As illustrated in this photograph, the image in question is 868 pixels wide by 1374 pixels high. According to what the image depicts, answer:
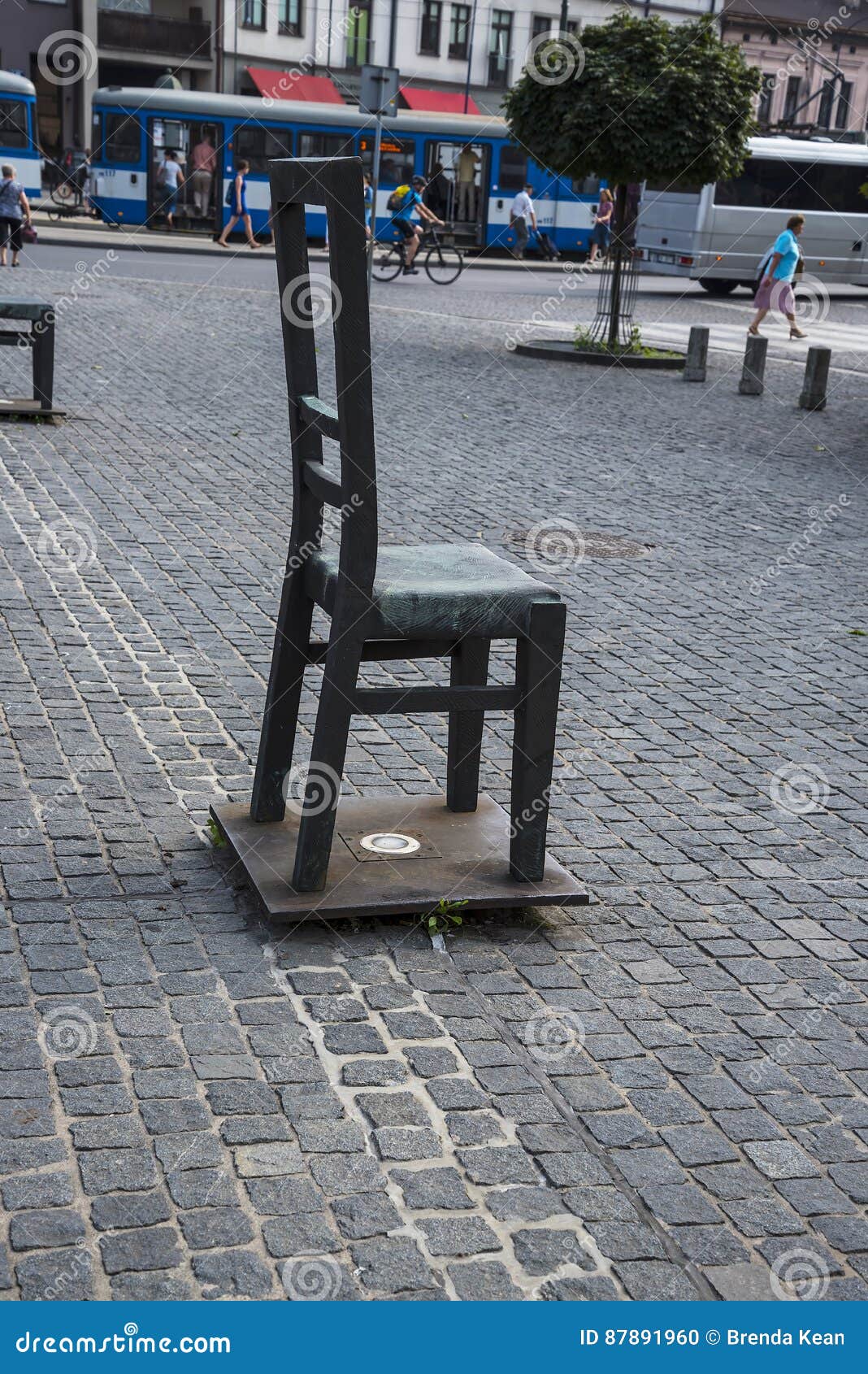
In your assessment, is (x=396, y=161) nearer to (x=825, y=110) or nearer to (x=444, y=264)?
(x=444, y=264)

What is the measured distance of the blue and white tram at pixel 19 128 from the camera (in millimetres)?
32344

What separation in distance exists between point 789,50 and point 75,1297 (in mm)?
62134

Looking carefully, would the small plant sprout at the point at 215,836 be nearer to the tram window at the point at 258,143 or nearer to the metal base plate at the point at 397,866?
the metal base plate at the point at 397,866

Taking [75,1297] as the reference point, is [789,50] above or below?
above

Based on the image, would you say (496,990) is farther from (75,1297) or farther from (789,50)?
(789,50)

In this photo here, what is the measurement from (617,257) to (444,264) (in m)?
12.5

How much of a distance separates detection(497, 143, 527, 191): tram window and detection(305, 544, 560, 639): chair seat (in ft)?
112

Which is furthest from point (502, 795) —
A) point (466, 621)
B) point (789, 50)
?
point (789, 50)

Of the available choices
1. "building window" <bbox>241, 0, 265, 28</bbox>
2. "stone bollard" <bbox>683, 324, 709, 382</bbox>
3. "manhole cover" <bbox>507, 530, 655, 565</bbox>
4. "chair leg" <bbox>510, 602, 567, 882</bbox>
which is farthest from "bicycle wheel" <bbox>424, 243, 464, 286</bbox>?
"chair leg" <bbox>510, 602, 567, 882</bbox>

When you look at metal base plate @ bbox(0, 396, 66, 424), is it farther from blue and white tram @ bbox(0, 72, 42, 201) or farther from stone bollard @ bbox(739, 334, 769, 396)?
blue and white tram @ bbox(0, 72, 42, 201)

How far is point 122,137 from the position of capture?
33500 mm

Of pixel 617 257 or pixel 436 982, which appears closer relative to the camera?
pixel 436 982

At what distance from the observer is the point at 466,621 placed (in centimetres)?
405

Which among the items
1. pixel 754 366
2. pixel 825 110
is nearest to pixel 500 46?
pixel 825 110
